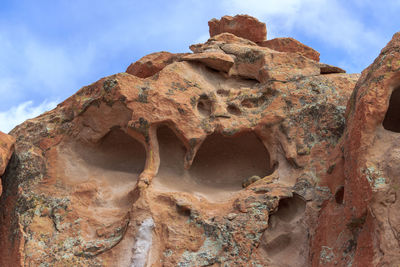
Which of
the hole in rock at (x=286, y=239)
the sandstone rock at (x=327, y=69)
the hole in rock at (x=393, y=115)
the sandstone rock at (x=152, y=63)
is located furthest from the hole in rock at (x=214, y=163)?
the sandstone rock at (x=152, y=63)

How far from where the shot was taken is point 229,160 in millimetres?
7719

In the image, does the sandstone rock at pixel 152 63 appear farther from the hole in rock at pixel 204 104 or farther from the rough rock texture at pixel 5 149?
the rough rock texture at pixel 5 149

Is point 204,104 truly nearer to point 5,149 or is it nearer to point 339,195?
point 339,195

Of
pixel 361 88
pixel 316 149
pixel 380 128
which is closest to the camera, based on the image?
pixel 380 128

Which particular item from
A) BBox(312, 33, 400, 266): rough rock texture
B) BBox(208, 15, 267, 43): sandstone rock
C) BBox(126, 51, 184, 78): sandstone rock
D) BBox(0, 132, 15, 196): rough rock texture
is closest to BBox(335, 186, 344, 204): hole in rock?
BBox(312, 33, 400, 266): rough rock texture

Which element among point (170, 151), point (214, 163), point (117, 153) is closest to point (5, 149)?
point (117, 153)

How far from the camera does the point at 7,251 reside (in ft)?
20.7

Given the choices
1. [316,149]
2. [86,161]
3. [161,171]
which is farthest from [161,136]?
[316,149]

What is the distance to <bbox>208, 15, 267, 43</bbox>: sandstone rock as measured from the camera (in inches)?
474

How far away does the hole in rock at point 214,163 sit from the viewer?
7.17m

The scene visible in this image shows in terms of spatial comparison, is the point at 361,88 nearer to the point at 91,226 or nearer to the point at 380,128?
the point at 380,128

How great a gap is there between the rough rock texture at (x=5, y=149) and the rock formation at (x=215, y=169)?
13.5 inches

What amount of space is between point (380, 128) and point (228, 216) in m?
2.21

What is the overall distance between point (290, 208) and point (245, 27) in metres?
6.87
